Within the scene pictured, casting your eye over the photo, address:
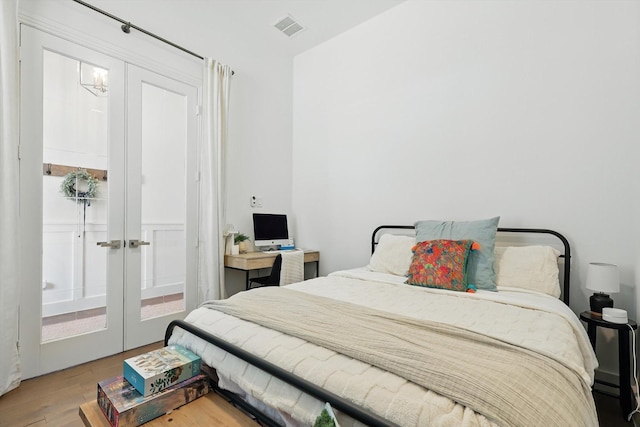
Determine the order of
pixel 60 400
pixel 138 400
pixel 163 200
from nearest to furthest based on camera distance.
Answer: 1. pixel 138 400
2. pixel 60 400
3. pixel 163 200

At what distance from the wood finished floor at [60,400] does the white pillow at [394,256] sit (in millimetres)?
1348

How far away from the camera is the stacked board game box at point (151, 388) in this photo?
1.07 m

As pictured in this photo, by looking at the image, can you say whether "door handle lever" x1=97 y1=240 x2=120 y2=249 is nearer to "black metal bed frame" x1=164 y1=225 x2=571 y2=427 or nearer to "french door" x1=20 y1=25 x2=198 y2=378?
"french door" x1=20 y1=25 x2=198 y2=378

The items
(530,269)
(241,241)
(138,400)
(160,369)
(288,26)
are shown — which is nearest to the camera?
(138,400)

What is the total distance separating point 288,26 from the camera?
3.36m

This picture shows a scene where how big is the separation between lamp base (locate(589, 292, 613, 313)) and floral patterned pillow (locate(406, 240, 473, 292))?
743mm

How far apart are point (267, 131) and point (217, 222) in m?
1.32

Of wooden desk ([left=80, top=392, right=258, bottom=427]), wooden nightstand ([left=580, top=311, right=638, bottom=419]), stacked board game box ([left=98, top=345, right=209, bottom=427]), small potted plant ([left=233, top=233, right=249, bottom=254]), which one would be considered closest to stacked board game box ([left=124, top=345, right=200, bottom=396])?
stacked board game box ([left=98, top=345, right=209, bottom=427])

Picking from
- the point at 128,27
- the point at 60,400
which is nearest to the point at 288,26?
the point at 128,27

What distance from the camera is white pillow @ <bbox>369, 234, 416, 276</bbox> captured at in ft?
7.88

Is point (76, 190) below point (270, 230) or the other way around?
the other way around

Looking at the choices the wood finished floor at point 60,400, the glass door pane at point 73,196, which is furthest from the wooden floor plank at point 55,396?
the glass door pane at point 73,196

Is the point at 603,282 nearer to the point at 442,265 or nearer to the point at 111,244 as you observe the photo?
the point at 442,265

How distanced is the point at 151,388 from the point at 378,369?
843 millimetres
